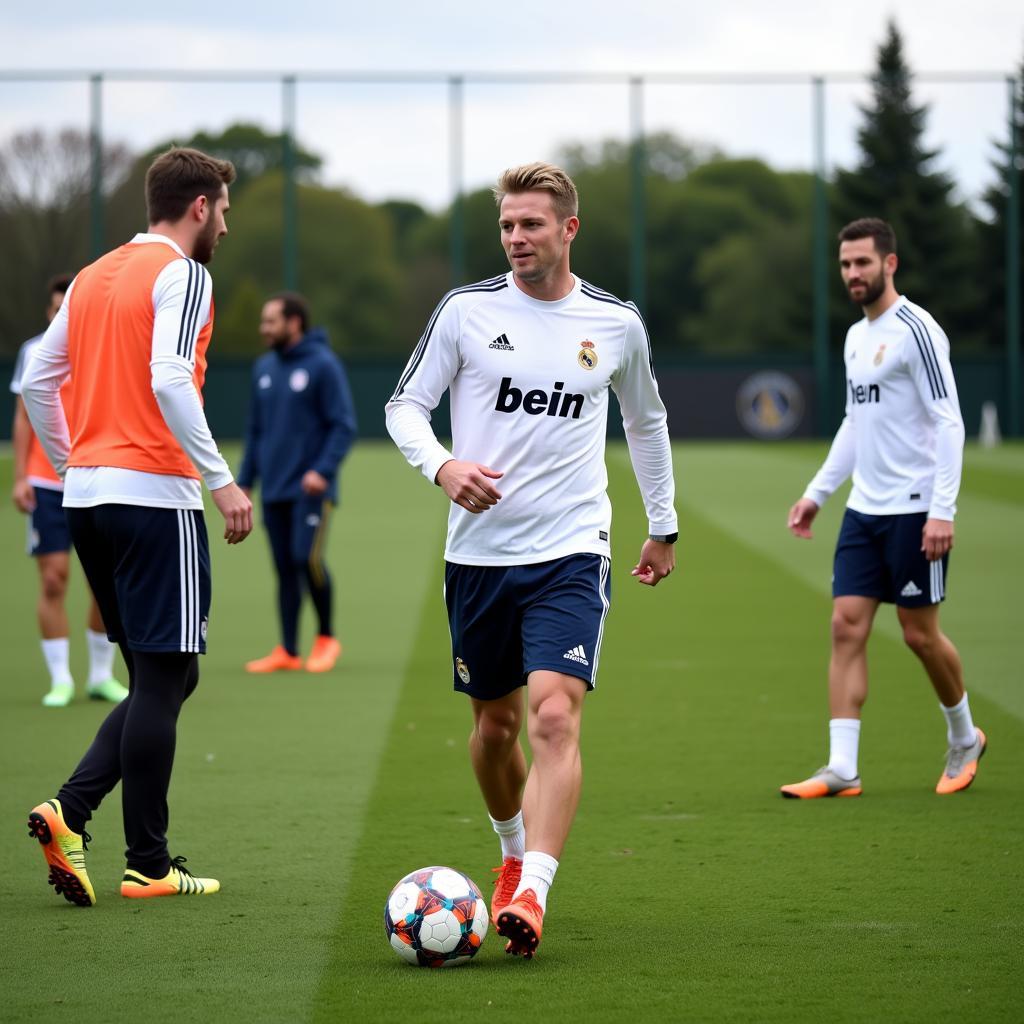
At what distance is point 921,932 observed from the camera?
4969 mm

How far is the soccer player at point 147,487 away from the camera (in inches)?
205

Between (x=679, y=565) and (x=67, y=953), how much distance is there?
1161 cm

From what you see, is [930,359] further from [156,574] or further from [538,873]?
[156,574]

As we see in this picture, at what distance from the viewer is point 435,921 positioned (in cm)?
469

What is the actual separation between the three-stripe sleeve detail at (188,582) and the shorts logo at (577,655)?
1172mm

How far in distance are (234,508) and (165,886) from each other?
4.11 ft

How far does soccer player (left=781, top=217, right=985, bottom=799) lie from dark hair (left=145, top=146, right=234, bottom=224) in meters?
2.76

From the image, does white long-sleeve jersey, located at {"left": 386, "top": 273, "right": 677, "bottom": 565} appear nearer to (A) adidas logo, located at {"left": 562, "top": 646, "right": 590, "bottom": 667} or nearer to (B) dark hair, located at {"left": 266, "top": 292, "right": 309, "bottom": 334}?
(A) adidas logo, located at {"left": 562, "top": 646, "right": 590, "bottom": 667}

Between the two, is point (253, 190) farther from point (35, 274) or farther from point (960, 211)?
point (960, 211)

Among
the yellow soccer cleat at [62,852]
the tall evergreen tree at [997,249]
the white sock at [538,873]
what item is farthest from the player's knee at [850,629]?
the tall evergreen tree at [997,249]

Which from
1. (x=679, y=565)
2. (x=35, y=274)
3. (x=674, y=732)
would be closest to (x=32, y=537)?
(x=674, y=732)

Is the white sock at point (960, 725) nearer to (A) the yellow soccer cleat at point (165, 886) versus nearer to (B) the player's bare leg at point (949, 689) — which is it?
(B) the player's bare leg at point (949, 689)

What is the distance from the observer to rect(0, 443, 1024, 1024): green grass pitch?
444cm

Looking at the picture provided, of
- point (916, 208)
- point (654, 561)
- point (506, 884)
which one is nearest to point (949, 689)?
point (654, 561)
